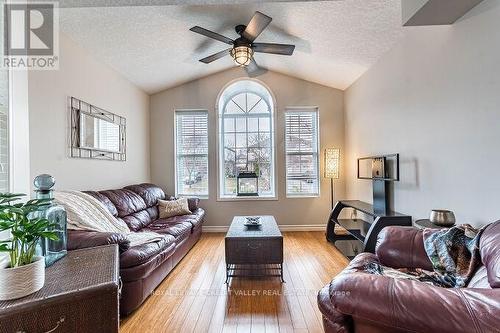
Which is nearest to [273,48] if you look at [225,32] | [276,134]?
[225,32]

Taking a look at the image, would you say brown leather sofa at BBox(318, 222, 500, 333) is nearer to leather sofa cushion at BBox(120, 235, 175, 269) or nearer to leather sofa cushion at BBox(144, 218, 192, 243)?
leather sofa cushion at BBox(120, 235, 175, 269)

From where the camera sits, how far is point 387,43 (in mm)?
3217

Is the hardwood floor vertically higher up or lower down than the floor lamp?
lower down

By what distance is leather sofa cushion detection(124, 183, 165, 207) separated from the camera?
391 centimetres

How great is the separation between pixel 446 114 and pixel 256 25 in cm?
204

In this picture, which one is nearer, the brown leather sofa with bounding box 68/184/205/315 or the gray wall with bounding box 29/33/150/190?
the brown leather sofa with bounding box 68/184/205/315

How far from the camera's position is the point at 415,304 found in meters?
1.08

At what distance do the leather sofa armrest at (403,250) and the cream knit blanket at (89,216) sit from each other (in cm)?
215

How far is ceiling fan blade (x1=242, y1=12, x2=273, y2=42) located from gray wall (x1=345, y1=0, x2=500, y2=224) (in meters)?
1.63

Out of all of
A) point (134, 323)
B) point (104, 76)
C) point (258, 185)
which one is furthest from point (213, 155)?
point (134, 323)

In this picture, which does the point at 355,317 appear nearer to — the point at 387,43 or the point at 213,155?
the point at 387,43

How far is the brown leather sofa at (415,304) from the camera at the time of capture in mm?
1010

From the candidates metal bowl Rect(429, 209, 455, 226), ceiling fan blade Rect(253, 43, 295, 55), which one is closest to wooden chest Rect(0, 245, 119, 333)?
metal bowl Rect(429, 209, 455, 226)

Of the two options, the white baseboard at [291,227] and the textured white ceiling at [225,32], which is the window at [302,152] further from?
the textured white ceiling at [225,32]
